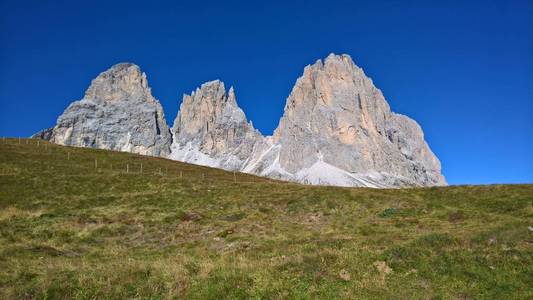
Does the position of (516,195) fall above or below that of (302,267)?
above

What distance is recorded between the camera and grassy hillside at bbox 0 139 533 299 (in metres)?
14.8

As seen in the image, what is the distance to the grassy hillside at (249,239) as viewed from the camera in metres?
14.8

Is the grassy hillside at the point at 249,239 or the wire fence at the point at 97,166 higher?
the wire fence at the point at 97,166

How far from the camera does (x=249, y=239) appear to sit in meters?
26.0

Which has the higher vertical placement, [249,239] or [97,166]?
[97,166]

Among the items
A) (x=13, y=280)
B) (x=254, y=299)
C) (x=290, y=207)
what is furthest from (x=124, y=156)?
(x=254, y=299)

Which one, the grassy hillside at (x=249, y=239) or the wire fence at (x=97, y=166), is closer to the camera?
the grassy hillside at (x=249, y=239)

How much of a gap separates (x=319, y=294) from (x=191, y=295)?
450cm

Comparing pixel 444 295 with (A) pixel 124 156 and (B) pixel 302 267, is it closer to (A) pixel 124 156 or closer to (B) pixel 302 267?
(B) pixel 302 267

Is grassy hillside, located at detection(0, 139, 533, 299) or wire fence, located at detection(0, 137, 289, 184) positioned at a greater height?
A: wire fence, located at detection(0, 137, 289, 184)

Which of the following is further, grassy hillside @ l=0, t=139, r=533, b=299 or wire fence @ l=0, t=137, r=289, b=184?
wire fence @ l=0, t=137, r=289, b=184

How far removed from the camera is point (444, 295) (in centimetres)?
1372

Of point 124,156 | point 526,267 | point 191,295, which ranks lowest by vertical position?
point 191,295

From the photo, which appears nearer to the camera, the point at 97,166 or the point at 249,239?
the point at 249,239
